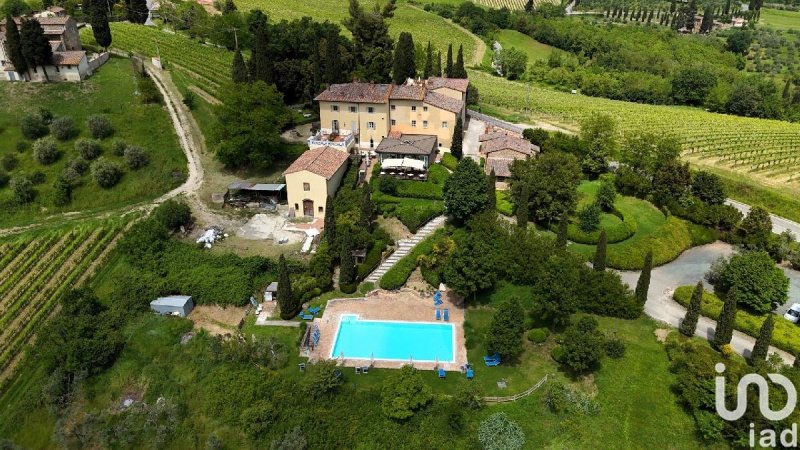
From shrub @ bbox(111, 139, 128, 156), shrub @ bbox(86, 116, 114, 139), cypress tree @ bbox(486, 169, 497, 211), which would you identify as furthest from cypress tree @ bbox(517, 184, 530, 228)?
shrub @ bbox(86, 116, 114, 139)

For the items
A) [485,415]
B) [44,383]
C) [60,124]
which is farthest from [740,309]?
[60,124]

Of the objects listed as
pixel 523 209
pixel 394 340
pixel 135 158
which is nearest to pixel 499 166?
pixel 523 209

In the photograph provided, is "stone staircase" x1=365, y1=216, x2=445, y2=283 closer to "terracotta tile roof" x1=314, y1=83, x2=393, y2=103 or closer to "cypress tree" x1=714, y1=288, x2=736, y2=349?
"terracotta tile roof" x1=314, y1=83, x2=393, y2=103

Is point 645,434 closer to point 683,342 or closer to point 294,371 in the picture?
point 683,342

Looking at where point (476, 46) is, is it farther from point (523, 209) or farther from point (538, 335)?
point (538, 335)

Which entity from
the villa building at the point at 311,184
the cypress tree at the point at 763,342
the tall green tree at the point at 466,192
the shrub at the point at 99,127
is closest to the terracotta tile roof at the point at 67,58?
the shrub at the point at 99,127

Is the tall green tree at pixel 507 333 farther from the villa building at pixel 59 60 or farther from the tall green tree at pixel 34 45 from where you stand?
the tall green tree at pixel 34 45
